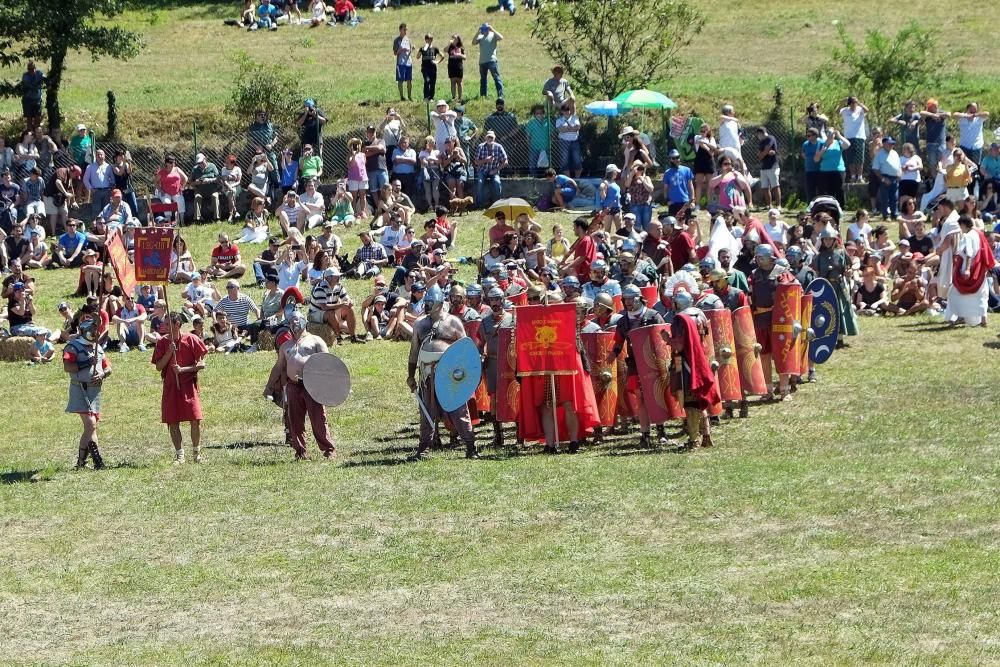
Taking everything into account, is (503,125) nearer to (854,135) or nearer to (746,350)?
(854,135)

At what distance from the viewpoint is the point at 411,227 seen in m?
31.4

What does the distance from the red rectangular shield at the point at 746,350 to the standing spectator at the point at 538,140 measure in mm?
15040

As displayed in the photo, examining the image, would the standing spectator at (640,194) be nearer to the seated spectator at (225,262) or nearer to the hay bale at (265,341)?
the seated spectator at (225,262)

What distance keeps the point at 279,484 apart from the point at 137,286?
10.2 meters

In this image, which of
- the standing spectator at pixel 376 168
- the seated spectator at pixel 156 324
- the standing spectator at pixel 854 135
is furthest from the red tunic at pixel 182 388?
the standing spectator at pixel 854 135

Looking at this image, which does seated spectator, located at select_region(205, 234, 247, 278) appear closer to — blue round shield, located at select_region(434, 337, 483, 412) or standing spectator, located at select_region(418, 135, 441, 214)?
standing spectator, located at select_region(418, 135, 441, 214)

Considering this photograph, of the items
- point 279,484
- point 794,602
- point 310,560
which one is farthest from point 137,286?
point 794,602

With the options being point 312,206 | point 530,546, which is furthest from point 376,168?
point 530,546

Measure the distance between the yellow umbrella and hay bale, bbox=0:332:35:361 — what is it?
690cm

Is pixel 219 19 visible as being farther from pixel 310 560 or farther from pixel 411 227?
pixel 310 560

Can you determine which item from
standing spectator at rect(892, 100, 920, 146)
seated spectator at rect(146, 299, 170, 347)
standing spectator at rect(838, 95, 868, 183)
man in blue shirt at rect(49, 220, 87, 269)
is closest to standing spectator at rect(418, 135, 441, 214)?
man in blue shirt at rect(49, 220, 87, 269)

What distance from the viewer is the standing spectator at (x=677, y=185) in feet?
100

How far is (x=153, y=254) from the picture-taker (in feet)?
70.4

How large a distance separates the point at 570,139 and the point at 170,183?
24.0 ft
